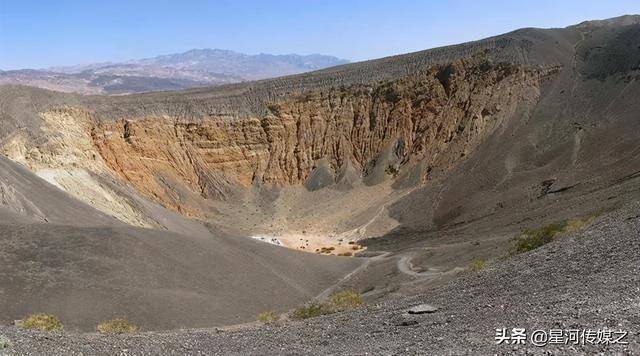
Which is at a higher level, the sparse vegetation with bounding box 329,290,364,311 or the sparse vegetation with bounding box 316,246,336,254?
the sparse vegetation with bounding box 329,290,364,311

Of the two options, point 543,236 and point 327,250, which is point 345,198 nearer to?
point 327,250

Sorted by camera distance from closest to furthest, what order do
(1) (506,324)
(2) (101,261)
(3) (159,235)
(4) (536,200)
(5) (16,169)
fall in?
(1) (506,324) → (2) (101,261) → (3) (159,235) → (5) (16,169) → (4) (536,200)

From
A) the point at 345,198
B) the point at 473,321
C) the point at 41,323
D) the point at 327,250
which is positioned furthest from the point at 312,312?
the point at 345,198

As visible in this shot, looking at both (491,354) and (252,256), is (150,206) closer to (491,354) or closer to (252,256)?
(252,256)

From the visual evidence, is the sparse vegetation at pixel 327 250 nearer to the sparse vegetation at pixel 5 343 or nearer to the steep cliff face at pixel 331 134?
the steep cliff face at pixel 331 134

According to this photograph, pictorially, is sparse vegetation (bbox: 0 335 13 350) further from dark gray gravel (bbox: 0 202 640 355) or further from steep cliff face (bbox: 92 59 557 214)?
steep cliff face (bbox: 92 59 557 214)

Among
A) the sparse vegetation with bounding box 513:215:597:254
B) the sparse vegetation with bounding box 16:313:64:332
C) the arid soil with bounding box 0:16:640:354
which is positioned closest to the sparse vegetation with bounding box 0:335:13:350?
the arid soil with bounding box 0:16:640:354

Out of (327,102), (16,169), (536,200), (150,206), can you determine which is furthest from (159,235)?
(327,102)
